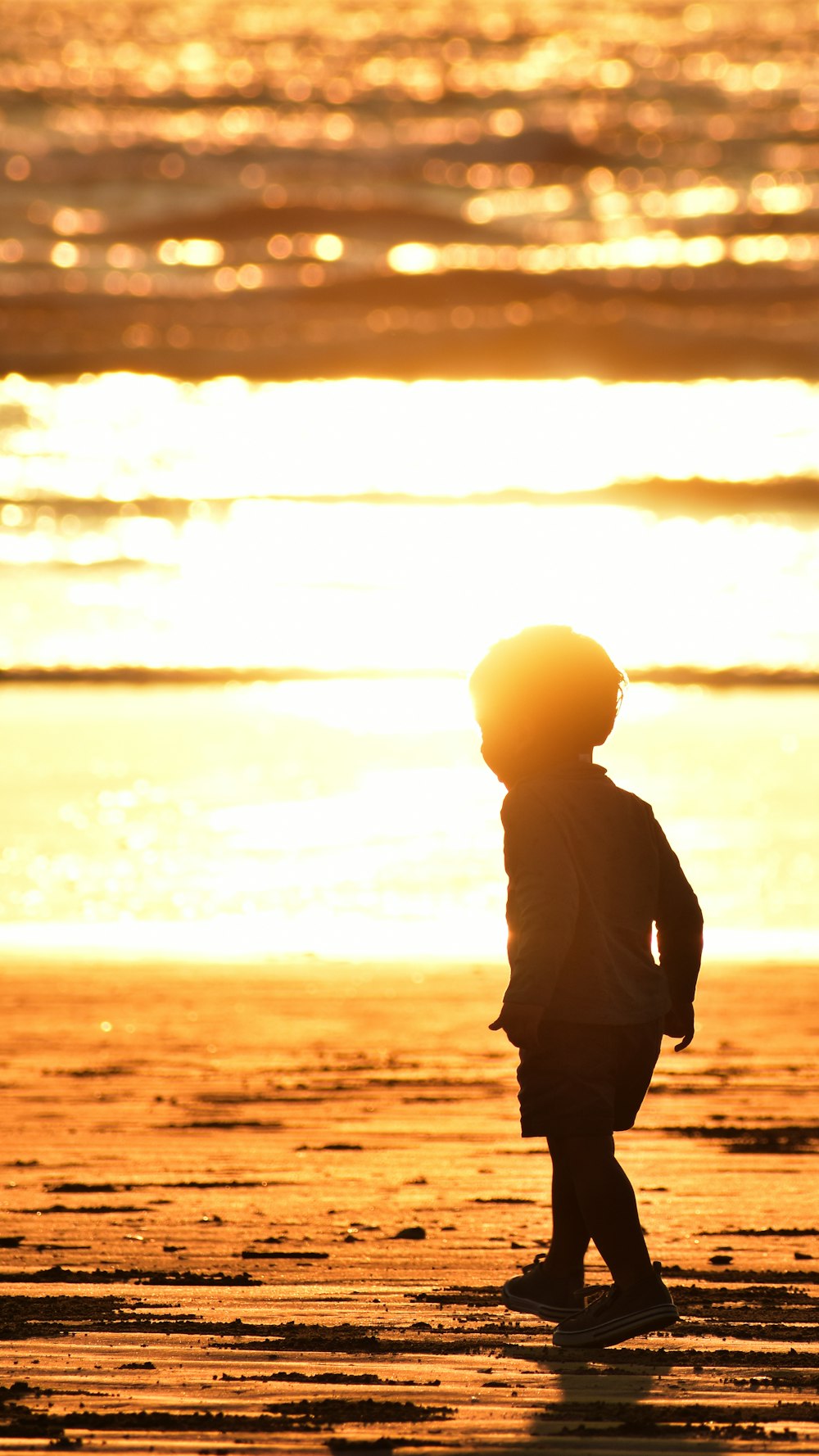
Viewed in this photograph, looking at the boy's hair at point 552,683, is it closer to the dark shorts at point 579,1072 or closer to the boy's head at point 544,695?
the boy's head at point 544,695

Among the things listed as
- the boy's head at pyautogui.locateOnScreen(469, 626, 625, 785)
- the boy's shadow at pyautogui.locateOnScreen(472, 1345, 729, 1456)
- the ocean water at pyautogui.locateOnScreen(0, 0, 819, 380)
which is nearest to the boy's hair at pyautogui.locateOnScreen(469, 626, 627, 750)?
the boy's head at pyautogui.locateOnScreen(469, 626, 625, 785)

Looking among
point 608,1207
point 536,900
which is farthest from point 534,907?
point 608,1207

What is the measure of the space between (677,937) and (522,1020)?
45 centimetres

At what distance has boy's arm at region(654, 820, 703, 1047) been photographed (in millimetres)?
4238

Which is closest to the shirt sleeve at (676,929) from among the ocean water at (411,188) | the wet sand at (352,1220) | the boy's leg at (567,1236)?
the boy's leg at (567,1236)

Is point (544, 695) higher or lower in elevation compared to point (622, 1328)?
higher

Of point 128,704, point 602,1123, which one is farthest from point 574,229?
point 602,1123

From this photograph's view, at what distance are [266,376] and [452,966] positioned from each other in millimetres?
23718

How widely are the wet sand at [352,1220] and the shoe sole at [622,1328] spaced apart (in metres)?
0.04

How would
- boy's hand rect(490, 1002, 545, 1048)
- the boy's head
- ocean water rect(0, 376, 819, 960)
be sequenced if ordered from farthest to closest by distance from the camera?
1. ocean water rect(0, 376, 819, 960)
2. the boy's head
3. boy's hand rect(490, 1002, 545, 1048)

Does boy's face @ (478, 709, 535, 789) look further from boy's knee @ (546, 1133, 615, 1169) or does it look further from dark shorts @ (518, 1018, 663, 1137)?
boy's knee @ (546, 1133, 615, 1169)

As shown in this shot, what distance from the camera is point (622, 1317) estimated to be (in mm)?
4016

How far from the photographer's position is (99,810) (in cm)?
1170

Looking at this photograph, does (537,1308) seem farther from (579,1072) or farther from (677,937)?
(677,937)
